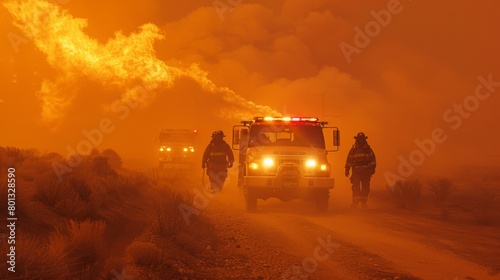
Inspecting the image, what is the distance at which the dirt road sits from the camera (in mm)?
6836

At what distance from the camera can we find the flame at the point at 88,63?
43.4 metres

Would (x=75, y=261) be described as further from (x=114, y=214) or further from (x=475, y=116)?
(x=475, y=116)

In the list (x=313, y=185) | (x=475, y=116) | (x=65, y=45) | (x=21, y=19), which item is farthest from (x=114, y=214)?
(x=475, y=116)

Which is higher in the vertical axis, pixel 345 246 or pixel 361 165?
pixel 361 165

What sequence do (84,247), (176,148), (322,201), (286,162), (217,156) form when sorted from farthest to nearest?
(176,148)
(217,156)
(322,201)
(286,162)
(84,247)

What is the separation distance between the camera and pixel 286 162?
12.5 m

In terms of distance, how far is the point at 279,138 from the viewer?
43.7 ft

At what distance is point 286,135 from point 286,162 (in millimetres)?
1199

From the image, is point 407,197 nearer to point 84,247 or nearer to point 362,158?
point 362,158

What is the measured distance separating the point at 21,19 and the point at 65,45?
602cm

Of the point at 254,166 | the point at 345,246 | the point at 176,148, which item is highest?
the point at 176,148

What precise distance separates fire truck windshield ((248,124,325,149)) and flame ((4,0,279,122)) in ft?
94.4

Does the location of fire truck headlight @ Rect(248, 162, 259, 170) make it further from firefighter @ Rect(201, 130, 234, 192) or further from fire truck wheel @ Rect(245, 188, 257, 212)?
firefighter @ Rect(201, 130, 234, 192)

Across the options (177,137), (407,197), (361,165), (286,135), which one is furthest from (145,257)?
(177,137)
